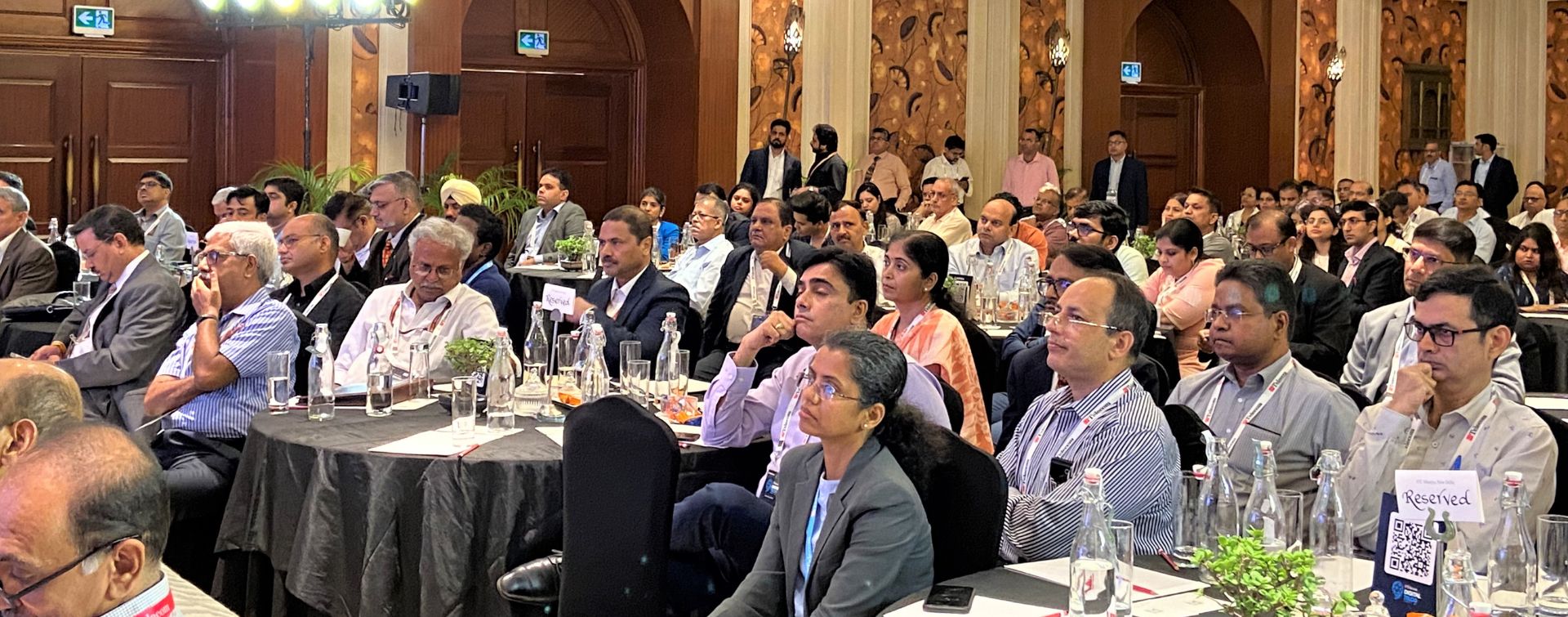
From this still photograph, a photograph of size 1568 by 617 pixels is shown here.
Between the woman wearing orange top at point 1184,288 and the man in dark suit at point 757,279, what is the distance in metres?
1.57

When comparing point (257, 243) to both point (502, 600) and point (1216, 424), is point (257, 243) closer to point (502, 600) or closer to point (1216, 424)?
point (502, 600)

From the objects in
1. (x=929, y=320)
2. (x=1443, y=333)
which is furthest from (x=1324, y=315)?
(x=1443, y=333)

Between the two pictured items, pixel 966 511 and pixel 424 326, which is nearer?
pixel 966 511

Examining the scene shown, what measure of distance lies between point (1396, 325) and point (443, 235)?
3.33 m

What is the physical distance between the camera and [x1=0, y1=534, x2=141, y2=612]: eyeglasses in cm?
211

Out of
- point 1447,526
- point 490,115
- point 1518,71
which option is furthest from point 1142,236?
point 1518,71

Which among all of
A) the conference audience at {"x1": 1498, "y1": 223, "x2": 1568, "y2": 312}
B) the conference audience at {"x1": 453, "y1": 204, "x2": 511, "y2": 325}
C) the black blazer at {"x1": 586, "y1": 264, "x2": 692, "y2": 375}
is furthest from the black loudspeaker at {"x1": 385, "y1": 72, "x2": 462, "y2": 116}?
the conference audience at {"x1": 1498, "y1": 223, "x2": 1568, "y2": 312}

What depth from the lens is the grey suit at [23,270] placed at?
836 cm

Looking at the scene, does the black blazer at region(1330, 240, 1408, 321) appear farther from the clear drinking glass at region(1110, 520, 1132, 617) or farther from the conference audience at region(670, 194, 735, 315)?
the clear drinking glass at region(1110, 520, 1132, 617)

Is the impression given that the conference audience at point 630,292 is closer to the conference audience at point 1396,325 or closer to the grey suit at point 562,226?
the conference audience at point 1396,325

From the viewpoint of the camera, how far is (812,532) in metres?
3.43

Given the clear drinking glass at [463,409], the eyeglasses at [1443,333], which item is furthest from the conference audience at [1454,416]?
the clear drinking glass at [463,409]

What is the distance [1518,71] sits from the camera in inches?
732

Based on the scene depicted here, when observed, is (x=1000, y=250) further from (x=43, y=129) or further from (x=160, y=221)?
(x=43, y=129)
